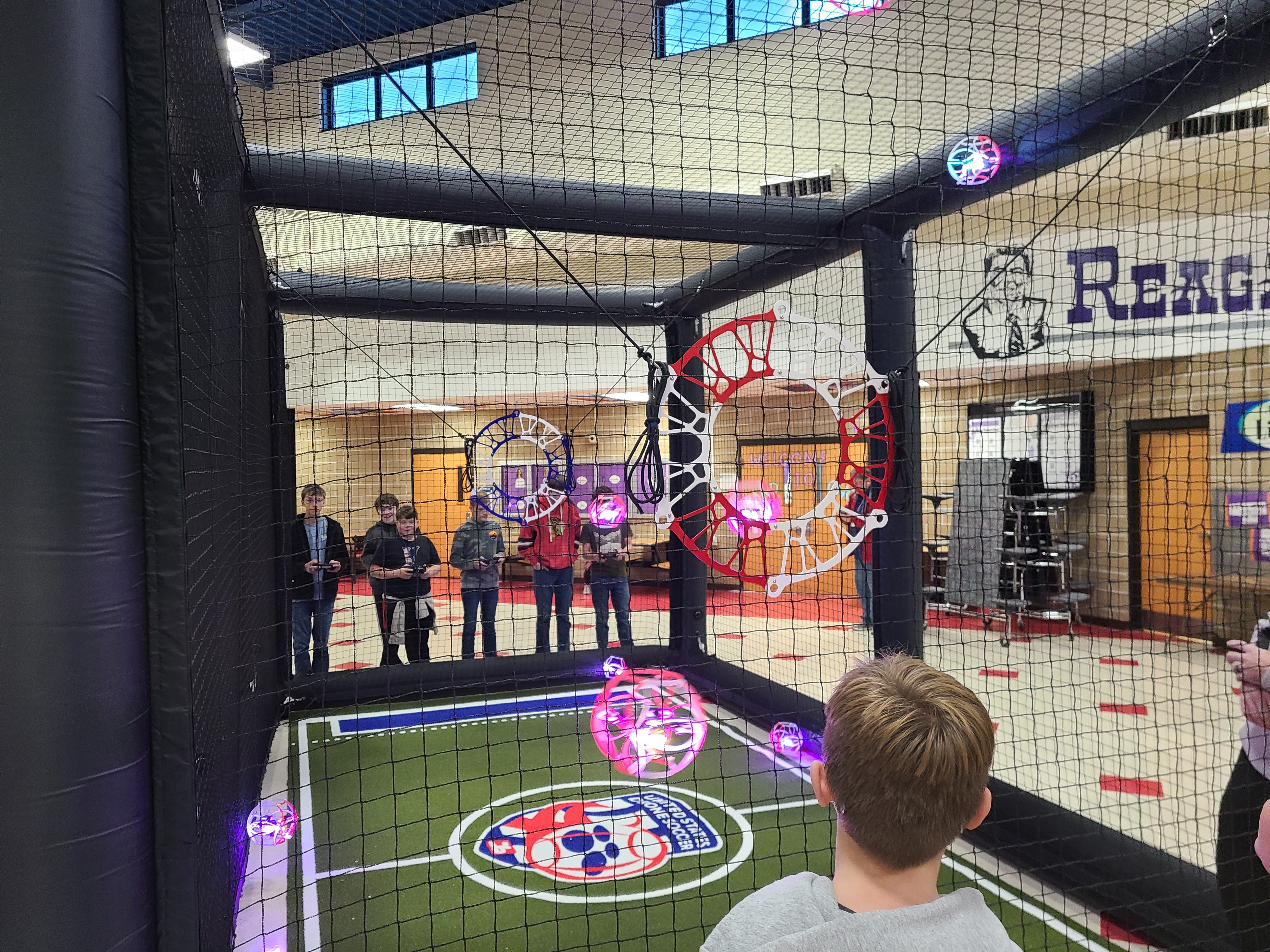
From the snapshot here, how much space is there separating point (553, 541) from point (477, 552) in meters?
0.50

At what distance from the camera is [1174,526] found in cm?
692

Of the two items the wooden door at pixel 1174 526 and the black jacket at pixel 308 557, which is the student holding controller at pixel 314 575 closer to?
the black jacket at pixel 308 557

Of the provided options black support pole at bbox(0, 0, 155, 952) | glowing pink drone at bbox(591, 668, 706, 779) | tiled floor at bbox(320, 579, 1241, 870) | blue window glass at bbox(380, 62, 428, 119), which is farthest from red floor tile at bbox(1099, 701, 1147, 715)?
black support pole at bbox(0, 0, 155, 952)

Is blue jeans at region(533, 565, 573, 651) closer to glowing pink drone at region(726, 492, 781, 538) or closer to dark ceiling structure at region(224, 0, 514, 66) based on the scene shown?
→ glowing pink drone at region(726, 492, 781, 538)

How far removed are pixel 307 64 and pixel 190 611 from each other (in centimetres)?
261

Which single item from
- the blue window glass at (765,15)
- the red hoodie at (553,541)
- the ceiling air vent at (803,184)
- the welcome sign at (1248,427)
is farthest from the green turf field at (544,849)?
the welcome sign at (1248,427)

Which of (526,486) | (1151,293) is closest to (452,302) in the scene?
(526,486)

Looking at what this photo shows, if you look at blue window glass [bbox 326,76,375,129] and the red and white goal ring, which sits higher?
blue window glass [bbox 326,76,375,129]

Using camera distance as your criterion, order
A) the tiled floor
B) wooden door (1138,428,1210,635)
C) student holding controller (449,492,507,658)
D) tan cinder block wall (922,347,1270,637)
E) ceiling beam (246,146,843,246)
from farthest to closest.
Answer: wooden door (1138,428,1210,635), tan cinder block wall (922,347,1270,637), student holding controller (449,492,507,658), the tiled floor, ceiling beam (246,146,843,246)

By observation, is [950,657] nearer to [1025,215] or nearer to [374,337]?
[1025,215]

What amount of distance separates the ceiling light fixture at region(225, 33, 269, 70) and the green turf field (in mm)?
2507

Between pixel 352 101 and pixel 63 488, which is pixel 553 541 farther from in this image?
pixel 63 488

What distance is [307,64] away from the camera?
332 cm

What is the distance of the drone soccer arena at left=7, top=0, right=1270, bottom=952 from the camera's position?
131 centimetres
